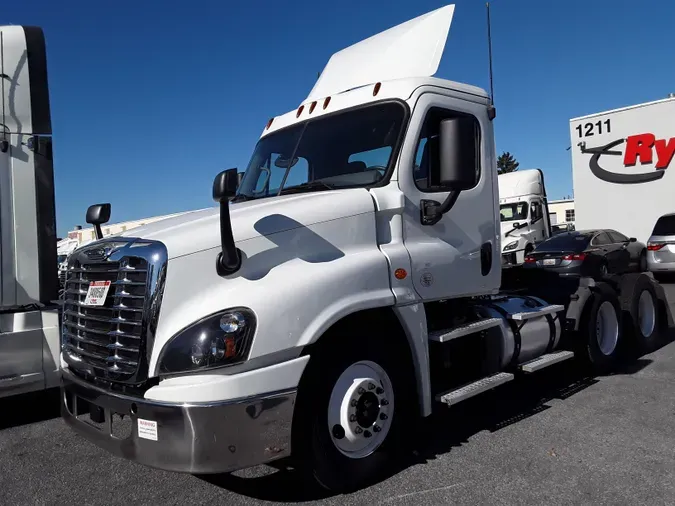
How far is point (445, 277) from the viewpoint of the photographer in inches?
172

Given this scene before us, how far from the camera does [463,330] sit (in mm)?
4402

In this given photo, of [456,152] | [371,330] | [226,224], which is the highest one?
[456,152]

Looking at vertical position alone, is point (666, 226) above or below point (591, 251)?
above

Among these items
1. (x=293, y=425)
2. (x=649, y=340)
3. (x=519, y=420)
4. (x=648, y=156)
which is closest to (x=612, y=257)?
(x=648, y=156)

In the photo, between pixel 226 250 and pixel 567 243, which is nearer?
pixel 226 250

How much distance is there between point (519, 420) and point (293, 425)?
247 centimetres

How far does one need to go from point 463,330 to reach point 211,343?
82.5 inches

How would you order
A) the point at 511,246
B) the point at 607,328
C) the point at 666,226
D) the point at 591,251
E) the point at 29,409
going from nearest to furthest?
the point at 29,409 → the point at 607,328 → the point at 591,251 → the point at 666,226 → the point at 511,246

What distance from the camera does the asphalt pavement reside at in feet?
11.9

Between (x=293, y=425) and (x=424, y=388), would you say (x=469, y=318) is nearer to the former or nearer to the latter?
(x=424, y=388)

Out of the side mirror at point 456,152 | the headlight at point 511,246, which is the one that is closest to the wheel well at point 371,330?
the side mirror at point 456,152

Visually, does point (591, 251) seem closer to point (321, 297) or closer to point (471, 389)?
point (471, 389)

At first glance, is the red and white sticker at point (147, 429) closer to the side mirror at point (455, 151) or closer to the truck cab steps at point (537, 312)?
the side mirror at point (455, 151)

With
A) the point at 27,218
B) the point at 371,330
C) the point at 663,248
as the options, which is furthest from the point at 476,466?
the point at 663,248
